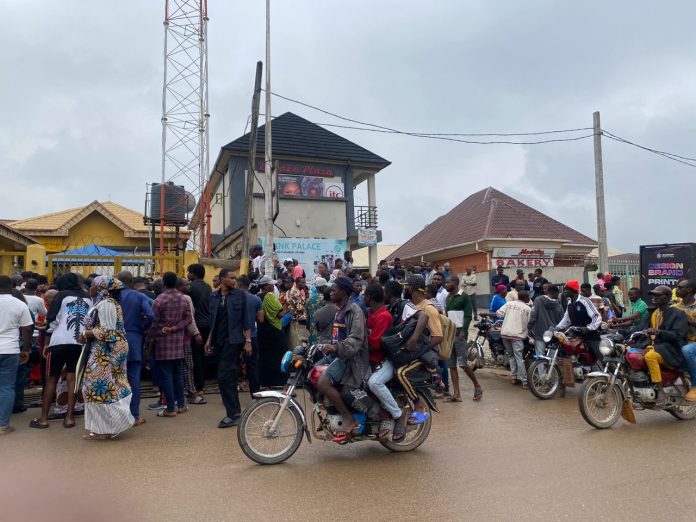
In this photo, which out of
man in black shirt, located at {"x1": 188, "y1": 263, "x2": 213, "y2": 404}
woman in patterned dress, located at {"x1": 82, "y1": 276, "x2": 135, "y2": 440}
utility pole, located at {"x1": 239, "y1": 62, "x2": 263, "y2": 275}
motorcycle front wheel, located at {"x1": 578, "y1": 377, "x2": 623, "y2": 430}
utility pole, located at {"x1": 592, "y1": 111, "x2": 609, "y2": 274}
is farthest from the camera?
utility pole, located at {"x1": 592, "y1": 111, "x2": 609, "y2": 274}

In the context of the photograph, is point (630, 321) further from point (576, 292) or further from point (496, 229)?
point (496, 229)

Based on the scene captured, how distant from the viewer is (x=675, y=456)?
5922 millimetres

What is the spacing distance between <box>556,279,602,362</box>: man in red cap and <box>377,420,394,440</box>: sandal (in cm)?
435

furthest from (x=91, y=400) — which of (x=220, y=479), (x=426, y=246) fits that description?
(x=426, y=246)

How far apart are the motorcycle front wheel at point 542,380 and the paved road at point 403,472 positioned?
4.99 feet

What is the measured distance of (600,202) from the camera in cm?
1758

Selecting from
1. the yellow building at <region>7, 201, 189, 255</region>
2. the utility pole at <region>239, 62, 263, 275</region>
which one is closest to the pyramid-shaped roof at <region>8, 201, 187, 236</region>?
the yellow building at <region>7, 201, 189, 255</region>

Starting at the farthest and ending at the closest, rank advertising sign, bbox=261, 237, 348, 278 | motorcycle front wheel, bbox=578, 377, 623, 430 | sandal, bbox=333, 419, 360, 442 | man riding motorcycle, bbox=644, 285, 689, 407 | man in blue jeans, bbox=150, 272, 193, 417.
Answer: advertising sign, bbox=261, 237, 348, 278 → man in blue jeans, bbox=150, 272, 193, 417 → man riding motorcycle, bbox=644, 285, 689, 407 → motorcycle front wheel, bbox=578, 377, 623, 430 → sandal, bbox=333, 419, 360, 442

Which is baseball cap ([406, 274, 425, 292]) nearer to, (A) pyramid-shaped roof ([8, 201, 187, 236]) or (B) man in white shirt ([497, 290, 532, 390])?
(B) man in white shirt ([497, 290, 532, 390])

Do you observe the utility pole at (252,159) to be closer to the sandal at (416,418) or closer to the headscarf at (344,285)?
the headscarf at (344,285)

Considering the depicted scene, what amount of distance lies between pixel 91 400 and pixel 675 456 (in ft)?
20.7

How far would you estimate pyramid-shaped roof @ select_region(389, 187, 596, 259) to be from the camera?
29.0 meters

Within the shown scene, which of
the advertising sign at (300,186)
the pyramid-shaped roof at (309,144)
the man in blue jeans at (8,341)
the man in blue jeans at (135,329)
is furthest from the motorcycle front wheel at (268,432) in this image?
the pyramid-shaped roof at (309,144)

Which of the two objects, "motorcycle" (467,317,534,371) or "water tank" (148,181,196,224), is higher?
"water tank" (148,181,196,224)
